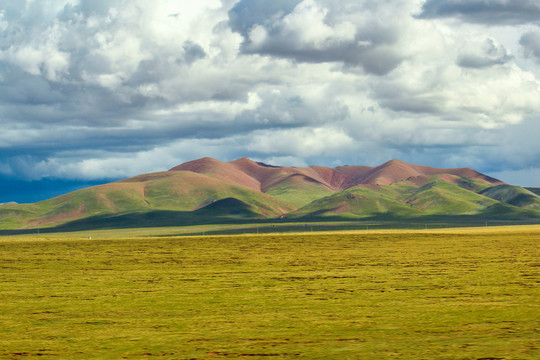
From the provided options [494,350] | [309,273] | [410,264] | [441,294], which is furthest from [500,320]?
[410,264]

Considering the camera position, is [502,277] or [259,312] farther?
[502,277]

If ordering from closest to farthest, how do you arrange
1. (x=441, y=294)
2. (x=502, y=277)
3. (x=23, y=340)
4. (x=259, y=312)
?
(x=23, y=340)
(x=259, y=312)
(x=441, y=294)
(x=502, y=277)

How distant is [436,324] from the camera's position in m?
25.0

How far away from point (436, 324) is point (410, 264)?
33.5 m

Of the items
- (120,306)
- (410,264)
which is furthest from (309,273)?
(120,306)

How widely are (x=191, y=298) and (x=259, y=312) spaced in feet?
23.0

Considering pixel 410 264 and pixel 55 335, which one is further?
pixel 410 264

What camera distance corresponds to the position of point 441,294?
35062 millimetres

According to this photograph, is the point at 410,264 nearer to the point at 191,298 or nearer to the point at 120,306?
the point at 191,298

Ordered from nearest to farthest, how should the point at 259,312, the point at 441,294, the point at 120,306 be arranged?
the point at 259,312
the point at 120,306
the point at 441,294

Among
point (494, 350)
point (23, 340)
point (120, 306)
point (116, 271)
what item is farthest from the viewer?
point (116, 271)

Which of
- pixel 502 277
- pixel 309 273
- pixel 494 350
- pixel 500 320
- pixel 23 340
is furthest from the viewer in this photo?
pixel 309 273

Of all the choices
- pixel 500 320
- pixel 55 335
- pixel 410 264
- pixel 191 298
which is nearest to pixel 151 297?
pixel 191 298

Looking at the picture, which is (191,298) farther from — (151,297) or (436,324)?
(436,324)
